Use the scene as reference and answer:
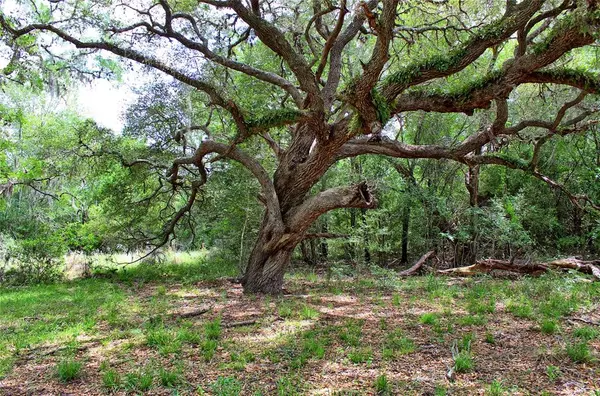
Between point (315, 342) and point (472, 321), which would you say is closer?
point (315, 342)

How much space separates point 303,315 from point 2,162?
8740 millimetres

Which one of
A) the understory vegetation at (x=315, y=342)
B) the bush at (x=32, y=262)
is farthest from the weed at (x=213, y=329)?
the bush at (x=32, y=262)

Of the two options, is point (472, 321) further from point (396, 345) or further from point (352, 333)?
point (352, 333)

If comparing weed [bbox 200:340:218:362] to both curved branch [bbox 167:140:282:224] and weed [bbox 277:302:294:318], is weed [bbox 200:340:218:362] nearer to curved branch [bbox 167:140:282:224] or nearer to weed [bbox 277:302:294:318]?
weed [bbox 277:302:294:318]

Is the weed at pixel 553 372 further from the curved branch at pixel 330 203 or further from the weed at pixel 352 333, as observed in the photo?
the curved branch at pixel 330 203

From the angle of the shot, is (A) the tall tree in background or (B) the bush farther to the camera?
(B) the bush

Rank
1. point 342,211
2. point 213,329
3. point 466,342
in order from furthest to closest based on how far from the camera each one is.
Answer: point 342,211, point 213,329, point 466,342

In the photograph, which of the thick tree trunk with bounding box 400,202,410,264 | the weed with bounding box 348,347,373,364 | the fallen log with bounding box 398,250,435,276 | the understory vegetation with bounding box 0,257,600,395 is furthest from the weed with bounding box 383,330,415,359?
the thick tree trunk with bounding box 400,202,410,264

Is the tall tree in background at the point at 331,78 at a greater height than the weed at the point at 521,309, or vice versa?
the tall tree in background at the point at 331,78

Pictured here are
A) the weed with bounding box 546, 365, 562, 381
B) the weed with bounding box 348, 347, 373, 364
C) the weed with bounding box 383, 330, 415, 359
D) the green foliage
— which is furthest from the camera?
the green foliage


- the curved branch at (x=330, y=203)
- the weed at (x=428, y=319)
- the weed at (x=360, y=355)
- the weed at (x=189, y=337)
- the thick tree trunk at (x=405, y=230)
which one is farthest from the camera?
the thick tree trunk at (x=405, y=230)

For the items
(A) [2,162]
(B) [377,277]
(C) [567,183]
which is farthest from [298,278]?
(C) [567,183]

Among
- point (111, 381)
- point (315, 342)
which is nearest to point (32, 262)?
point (111, 381)

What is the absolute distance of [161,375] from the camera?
329 cm
